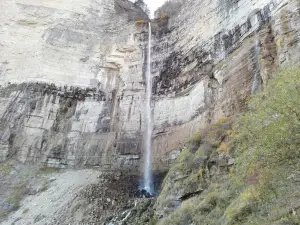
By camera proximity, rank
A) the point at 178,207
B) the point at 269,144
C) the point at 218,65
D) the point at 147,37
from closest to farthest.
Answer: the point at 269,144, the point at 178,207, the point at 218,65, the point at 147,37

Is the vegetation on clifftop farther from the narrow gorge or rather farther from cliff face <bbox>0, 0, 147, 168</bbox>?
cliff face <bbox>0, 0, 147, 168</bbox>

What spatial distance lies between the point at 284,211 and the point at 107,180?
17.4 metres

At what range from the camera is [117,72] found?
113ft

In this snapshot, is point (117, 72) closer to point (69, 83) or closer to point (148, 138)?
point (69, 83)

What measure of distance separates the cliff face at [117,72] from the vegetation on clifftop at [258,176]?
7.54 m

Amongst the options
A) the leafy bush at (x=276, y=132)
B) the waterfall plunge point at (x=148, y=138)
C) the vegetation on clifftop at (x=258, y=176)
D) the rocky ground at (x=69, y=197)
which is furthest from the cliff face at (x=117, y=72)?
the leafy bush at (x=276, y=132)

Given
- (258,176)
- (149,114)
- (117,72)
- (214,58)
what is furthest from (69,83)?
(258,176)

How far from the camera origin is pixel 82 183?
24281mm

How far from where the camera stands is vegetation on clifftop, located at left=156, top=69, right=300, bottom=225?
8359mm

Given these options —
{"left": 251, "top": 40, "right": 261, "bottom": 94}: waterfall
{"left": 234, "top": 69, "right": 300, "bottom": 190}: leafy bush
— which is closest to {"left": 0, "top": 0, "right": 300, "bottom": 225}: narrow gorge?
{"left": 234, "top": 69, "right": 300, "bottom": 190}: leafy bush

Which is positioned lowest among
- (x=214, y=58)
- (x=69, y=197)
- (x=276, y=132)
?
(x=69, y=197)

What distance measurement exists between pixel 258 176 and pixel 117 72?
1023 inches

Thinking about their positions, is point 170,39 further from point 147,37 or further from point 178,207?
point 178,207

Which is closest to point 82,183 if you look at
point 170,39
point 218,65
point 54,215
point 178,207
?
point 54,215
